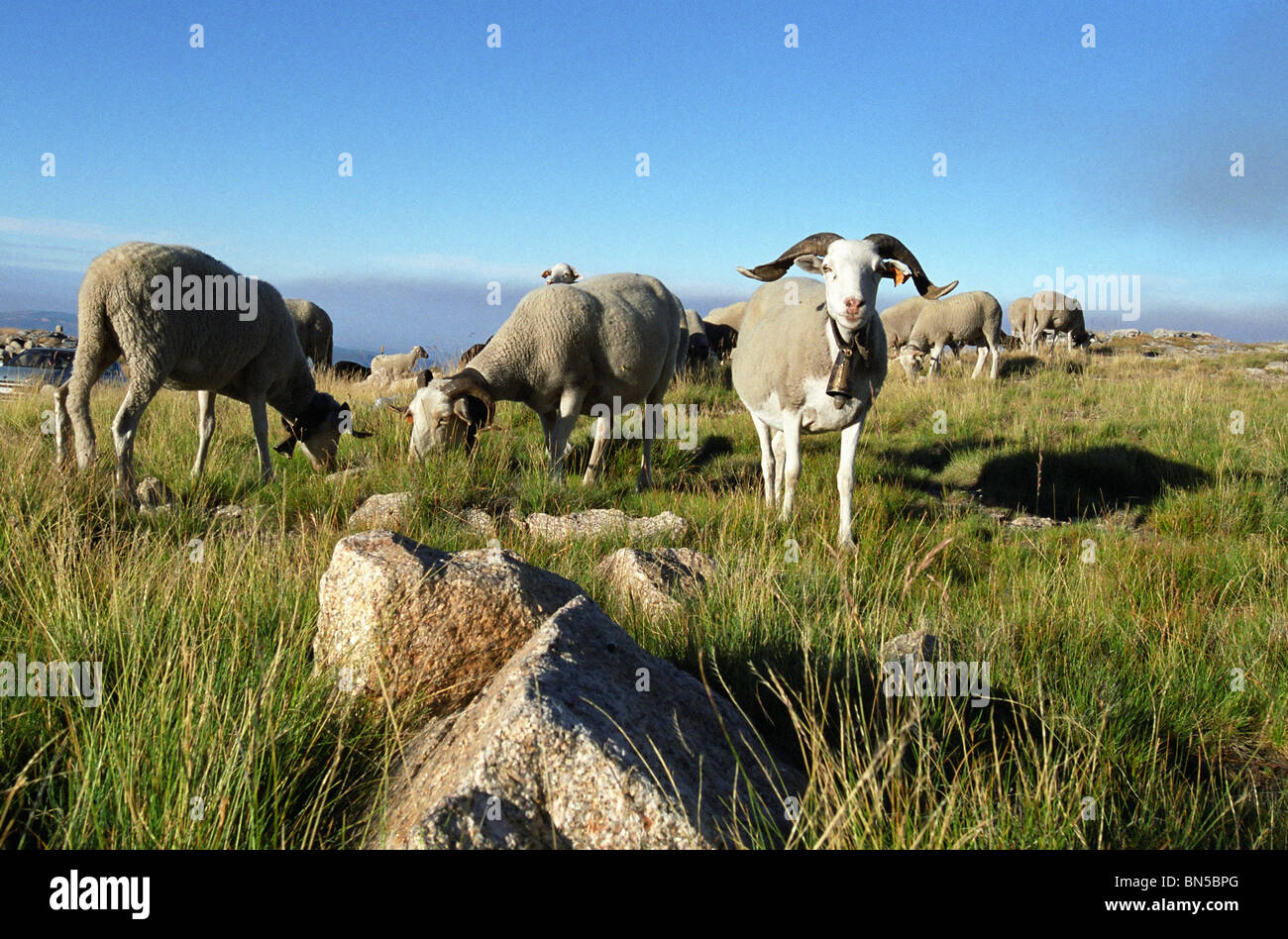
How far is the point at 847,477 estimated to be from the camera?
7.46m

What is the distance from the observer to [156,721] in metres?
2.72

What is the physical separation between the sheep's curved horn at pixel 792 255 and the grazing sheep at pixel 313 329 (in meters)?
16.4

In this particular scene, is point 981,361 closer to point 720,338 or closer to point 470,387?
point 720,338

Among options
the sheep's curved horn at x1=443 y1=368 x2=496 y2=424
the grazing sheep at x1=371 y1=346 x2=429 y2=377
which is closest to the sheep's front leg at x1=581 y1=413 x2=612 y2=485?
the sheep's curved horn at x1=443 y1=368 x2=496 y2=424

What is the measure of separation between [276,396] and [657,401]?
4.92 metres

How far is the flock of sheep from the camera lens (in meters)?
7.50

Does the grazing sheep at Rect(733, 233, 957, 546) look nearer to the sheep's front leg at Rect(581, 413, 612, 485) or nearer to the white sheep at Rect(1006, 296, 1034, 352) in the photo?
the sheep's front leg at Rect(581, 413, 612, 485)

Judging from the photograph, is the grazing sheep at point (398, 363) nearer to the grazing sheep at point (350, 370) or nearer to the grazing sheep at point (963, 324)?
the grazing sheep at point (350, 370)

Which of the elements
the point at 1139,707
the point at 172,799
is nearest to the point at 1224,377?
the point at 1139,707

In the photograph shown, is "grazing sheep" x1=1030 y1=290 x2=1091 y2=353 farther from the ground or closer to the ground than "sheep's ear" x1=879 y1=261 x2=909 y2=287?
farther from the ground

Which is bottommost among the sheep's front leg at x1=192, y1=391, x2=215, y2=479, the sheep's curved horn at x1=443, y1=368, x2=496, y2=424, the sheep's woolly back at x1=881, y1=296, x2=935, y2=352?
the sheep's front leg at x1=192, y1=391, x2=215, y2=479

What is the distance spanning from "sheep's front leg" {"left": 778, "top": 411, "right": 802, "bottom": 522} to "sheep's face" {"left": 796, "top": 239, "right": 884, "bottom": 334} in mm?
1094

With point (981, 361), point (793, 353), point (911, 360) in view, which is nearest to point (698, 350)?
point (911, 360)

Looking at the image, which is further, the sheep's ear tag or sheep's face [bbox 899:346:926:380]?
sheep's face [bbox 899:346:926:380]
